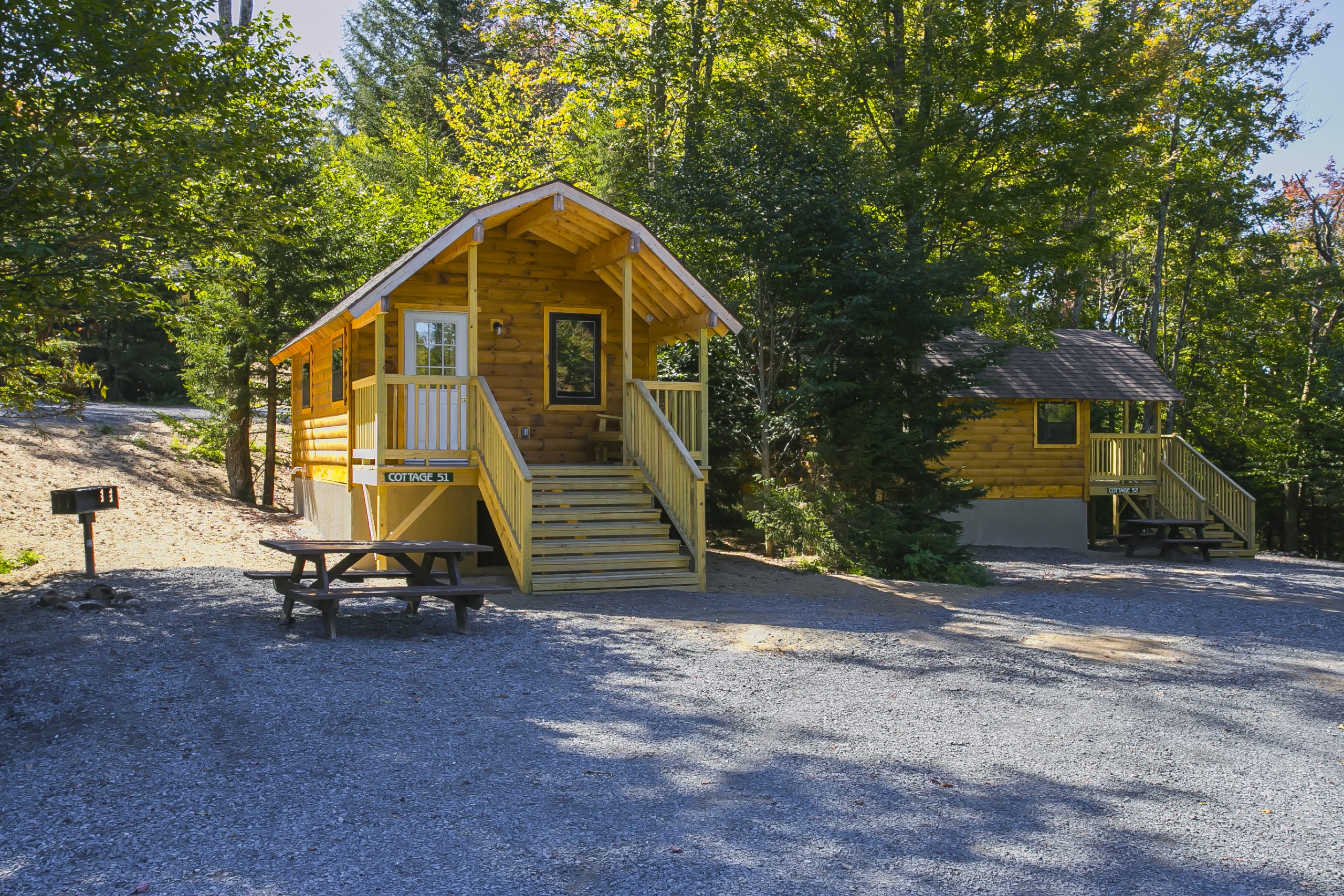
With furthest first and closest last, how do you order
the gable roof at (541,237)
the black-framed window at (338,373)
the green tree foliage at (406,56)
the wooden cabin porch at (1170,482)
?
the green tree foliage at (406,56) → the wooden cabin porch at (1170,482) → the black-framed window at (338,373) → the gable roof at (541,237)

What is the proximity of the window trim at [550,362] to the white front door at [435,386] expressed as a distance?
3.89ft

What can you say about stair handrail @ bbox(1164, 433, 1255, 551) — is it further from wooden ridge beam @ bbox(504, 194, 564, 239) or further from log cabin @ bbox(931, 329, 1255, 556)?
wooden ridge beam @ bbox(504, 194, 564, 239)

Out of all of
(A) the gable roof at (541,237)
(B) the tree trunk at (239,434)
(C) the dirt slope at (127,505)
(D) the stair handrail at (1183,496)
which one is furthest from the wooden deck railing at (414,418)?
(D) the stair handrail at (1183,496)

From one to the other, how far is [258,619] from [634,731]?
4.87m

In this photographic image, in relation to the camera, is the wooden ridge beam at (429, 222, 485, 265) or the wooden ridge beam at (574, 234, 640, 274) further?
the wooden ridge beam at (574, 234, 640, 274)

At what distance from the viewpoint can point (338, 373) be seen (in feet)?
54.1

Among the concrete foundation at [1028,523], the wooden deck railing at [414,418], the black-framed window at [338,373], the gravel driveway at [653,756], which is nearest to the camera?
the gravel driveway at [653,756]

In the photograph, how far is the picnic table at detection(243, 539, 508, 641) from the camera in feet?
28.6

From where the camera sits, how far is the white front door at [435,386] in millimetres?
12930

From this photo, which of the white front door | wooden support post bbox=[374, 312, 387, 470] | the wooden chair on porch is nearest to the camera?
wooden support post bbox=[374, 312, 387, 470]

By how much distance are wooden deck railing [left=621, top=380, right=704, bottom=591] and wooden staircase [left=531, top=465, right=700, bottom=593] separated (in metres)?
0.16

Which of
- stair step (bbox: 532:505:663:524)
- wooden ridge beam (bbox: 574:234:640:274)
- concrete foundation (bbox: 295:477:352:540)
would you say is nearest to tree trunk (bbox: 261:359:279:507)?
concrete foundation (bbox: 295:477:352:540)

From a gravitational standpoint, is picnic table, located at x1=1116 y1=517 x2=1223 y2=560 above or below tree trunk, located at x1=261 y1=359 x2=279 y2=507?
below

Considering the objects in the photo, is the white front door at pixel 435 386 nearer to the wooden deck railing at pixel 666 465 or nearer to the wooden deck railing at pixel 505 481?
the wooden deck railing at pixel 505 481
